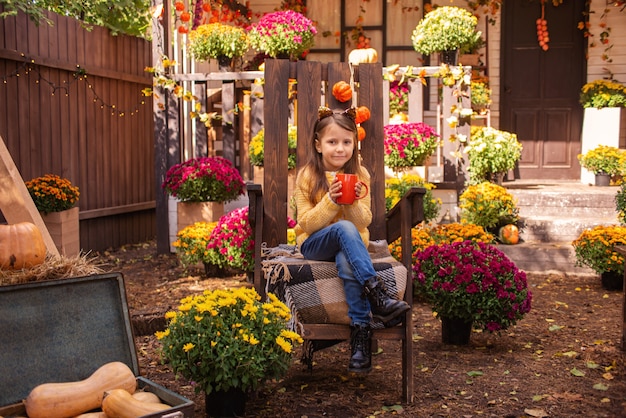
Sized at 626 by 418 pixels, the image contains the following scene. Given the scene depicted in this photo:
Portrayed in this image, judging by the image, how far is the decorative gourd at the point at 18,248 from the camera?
101 inches

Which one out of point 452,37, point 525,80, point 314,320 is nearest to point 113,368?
point 314,320

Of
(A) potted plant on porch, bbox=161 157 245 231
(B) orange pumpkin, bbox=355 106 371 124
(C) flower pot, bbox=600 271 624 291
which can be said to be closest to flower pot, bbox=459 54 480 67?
(A) potted plant on porch, bbox=161 157 245 231

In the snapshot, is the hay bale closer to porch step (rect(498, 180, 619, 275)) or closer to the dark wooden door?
porch step (rect(498, 180, 619, 275))

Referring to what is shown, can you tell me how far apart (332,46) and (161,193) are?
4.25m

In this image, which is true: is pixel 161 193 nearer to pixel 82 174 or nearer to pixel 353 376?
pixel 82 174

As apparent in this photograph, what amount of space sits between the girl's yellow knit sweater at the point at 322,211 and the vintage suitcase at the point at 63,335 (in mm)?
985

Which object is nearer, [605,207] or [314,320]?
[314,320]

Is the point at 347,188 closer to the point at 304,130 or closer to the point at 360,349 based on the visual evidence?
the point at 360,349

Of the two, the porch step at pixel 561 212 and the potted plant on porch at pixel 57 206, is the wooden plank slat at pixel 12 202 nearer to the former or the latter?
the potted plant on porch at pixel 57 206

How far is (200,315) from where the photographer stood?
2736 mm

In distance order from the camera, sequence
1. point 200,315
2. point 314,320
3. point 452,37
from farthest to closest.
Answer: point 452,37 → point 314,320 → point 200,315

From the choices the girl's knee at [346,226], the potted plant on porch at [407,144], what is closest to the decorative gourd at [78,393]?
the girl's knee at [346,226]

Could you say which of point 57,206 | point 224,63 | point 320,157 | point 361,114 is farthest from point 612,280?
point 57,206

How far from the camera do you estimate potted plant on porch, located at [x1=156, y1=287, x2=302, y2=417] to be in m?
2.66
